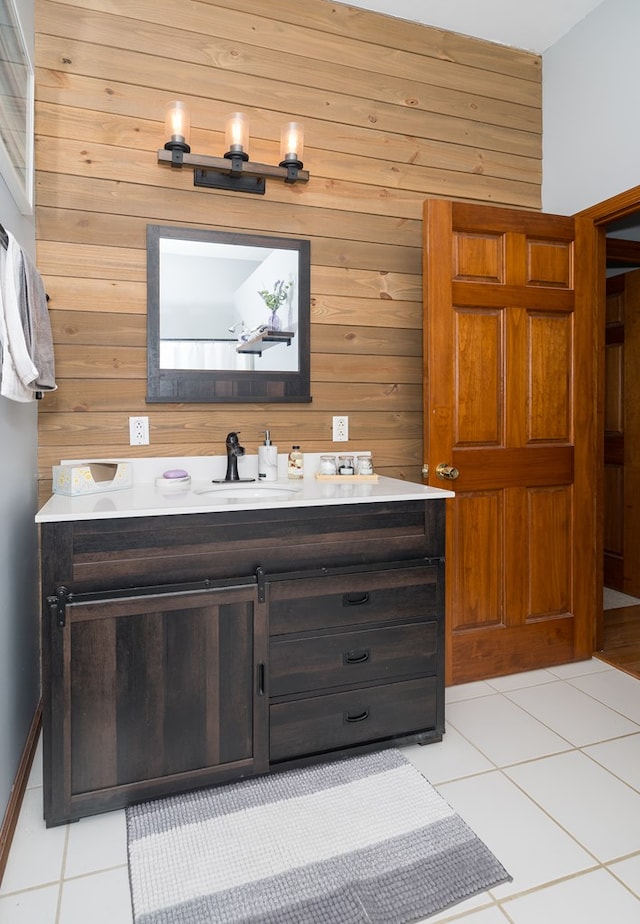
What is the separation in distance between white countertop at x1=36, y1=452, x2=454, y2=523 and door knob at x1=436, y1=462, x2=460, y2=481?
0.25 metres

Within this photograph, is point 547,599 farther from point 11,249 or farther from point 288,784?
point 11,249

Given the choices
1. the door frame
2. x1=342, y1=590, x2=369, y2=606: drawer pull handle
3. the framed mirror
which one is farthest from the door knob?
the door frame

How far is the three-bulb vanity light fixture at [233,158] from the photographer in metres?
2.21

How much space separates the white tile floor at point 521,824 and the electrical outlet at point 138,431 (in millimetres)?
1179

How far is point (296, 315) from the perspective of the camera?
250 centimetres

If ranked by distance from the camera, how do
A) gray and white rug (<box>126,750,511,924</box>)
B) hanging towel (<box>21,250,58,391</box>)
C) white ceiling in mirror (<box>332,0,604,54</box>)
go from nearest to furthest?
gray and white rug (<box>126,750,511,924</box>), hanging towel (<box>21,250,58,391</box>), white ceiling in mirror (<box>332,0,604,54</box>)

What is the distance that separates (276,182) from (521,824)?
8.09 feet

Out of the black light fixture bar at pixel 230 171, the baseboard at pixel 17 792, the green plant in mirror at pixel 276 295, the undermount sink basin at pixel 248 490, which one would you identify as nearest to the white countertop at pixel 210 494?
the undermount sink basin at pixel 248 490

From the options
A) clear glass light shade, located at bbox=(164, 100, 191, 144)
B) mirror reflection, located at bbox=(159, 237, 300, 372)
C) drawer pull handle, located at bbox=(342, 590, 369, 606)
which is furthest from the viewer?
mirror reflection, located at bbox=(159, 237, 300, 372)

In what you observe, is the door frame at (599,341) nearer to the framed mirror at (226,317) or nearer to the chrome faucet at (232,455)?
the framed mirror at (226,317)

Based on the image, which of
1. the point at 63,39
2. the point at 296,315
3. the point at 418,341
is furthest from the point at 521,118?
the point at 63,39

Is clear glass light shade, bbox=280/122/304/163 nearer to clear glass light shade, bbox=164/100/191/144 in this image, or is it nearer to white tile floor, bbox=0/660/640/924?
clear glass light shade, bbox=164/100/191/144

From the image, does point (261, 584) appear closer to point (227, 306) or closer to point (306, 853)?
point (306, 853)

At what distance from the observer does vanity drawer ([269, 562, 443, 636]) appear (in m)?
1.85
